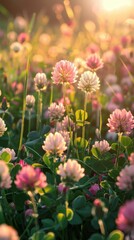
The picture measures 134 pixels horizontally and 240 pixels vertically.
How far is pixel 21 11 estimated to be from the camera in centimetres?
966

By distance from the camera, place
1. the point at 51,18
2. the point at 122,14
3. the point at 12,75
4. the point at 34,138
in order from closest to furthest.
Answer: the point at 34,138 → the point at 12,75 → the point at 122,14 → the point at 51,18

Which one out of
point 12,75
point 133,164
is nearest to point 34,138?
point 133,164

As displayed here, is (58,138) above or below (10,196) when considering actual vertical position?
above

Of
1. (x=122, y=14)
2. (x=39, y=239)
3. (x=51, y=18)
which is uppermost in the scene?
(x=51, y=18)

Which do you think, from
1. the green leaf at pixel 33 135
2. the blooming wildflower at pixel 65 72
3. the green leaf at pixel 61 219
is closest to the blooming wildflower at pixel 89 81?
the blooming wildflower at pixel 65 72

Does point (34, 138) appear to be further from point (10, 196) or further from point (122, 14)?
point (122, 14)

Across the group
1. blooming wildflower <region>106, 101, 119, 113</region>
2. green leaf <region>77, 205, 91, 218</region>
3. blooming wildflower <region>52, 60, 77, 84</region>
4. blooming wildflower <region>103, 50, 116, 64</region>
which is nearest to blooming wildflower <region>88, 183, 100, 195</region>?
green leaf <region>77, 205, 91, 218</region>

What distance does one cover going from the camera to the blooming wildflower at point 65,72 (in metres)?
1.62

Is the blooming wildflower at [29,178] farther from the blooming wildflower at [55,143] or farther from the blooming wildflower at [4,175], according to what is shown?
the blooming wildflower at [55,143]

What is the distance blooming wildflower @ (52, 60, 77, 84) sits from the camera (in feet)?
5.33

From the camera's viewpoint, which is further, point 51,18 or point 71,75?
point 51,18

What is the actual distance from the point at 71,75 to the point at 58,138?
0.34 meters

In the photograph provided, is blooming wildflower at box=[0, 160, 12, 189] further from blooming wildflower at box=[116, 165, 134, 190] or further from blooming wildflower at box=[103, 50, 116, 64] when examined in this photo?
blooming wildflower at box=[103, 50, 116, 64]

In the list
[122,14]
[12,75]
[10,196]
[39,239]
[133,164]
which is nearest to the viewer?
[39,239]
